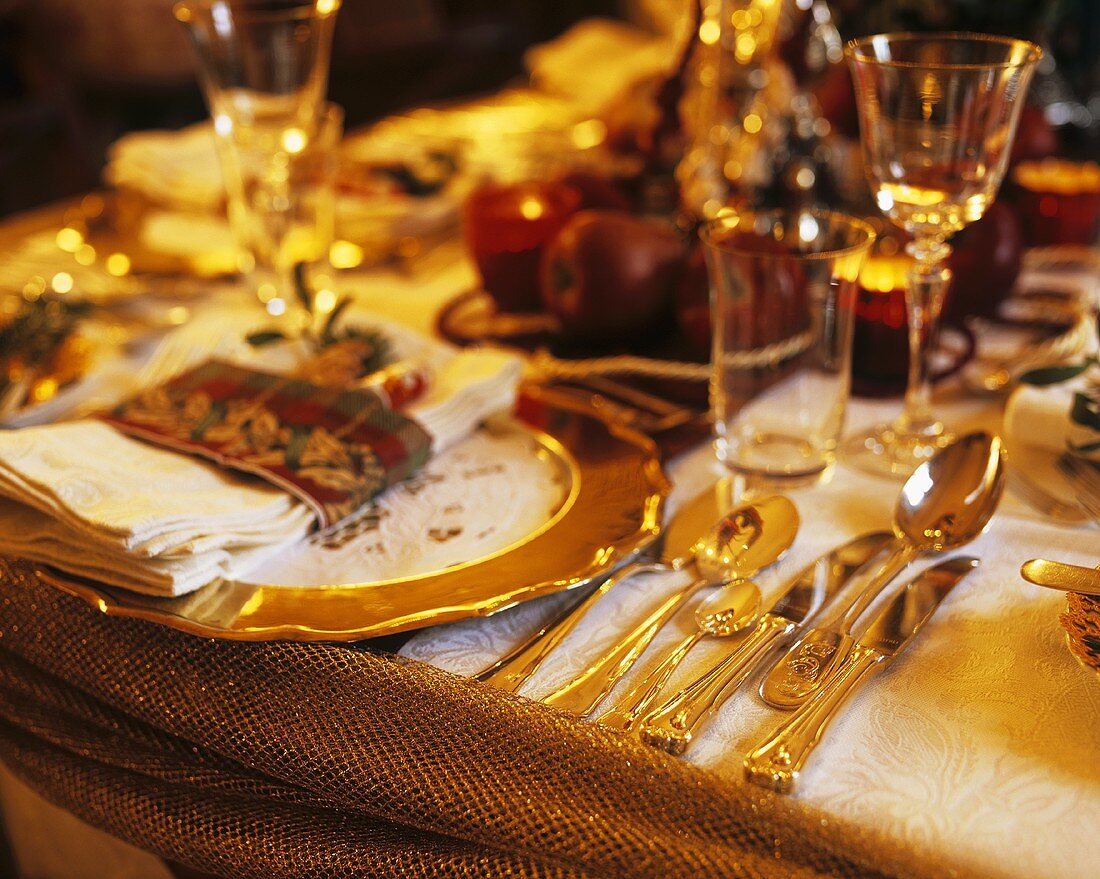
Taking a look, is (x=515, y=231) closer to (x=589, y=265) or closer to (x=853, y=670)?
(x=589, y=265)

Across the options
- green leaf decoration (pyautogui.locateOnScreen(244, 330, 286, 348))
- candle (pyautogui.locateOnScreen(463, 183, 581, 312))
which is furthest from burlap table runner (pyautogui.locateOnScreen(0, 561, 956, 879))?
candle (pyautogui.locateOnScreen(463, 183, 581, 312))

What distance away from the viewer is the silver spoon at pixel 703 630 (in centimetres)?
48

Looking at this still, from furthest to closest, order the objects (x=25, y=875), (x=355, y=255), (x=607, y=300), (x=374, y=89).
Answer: (x=374, y=89)
(x=355, y=255)
(x=607, y=300)
(x=25, y=875)

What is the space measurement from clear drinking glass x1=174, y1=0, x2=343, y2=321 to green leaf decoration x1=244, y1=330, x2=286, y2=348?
131mm

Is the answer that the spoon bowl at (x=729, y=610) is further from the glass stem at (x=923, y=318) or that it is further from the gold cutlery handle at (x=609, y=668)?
the glass stem at (x=923, y=318)

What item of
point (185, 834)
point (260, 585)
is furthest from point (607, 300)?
point (185, 834)

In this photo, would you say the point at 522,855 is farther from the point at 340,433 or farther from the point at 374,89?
the point at 374,89

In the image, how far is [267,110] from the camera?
0.95m

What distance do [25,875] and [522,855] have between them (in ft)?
1.58

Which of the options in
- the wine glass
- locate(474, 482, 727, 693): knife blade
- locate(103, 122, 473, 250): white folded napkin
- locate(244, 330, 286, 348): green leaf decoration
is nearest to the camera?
locate(474, 482, 727, 693): knife blade

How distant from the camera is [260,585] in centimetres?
57

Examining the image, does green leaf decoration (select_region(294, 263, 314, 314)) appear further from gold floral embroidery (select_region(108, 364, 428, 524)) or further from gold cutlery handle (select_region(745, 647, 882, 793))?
gold cutlery handle (select_region(745, 647, 882, 793))

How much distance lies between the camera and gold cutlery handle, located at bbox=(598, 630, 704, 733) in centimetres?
47

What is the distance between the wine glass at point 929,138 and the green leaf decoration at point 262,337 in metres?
0.41
